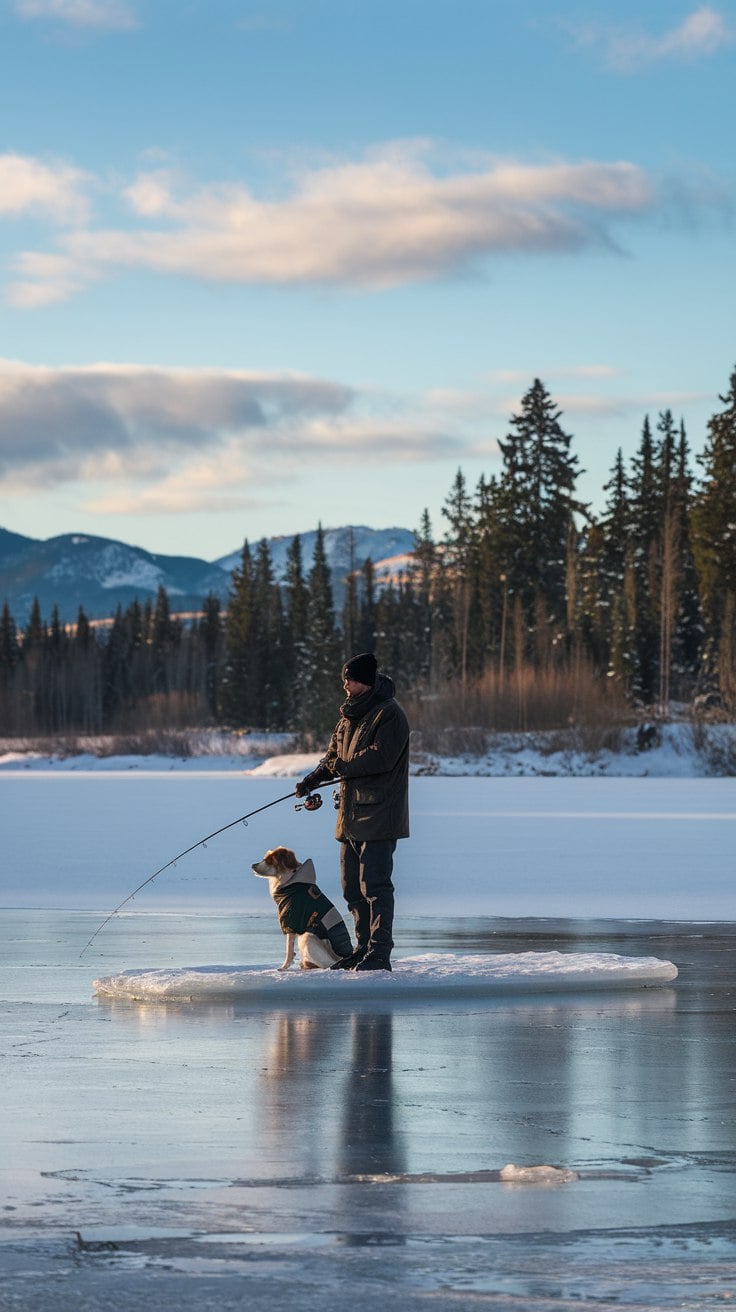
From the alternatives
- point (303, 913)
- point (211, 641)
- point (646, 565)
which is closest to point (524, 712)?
point (646, 565)

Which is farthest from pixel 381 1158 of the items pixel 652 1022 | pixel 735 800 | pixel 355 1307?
pixel 735 800

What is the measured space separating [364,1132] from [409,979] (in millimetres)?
4342

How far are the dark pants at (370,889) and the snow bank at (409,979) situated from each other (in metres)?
0.26

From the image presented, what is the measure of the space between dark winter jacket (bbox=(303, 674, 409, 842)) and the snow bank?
904 millimetres

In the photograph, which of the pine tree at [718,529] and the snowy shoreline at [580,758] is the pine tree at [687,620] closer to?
the pine tree at [718,529]

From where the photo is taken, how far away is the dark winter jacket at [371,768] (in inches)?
483

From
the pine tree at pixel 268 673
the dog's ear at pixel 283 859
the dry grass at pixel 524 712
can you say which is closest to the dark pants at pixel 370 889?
the dog's ear at pixel 283 859

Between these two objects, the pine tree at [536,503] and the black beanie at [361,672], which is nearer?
the black beanie at [361,672]

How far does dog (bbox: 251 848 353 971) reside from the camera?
11.8 m

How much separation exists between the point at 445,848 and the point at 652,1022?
16.5 metres

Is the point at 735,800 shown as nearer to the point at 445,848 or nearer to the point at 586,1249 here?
the point at 445,848

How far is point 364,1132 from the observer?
24.2 ft

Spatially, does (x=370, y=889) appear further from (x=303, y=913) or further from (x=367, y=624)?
(x=367, y=624)

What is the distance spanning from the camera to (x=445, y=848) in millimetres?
26906
